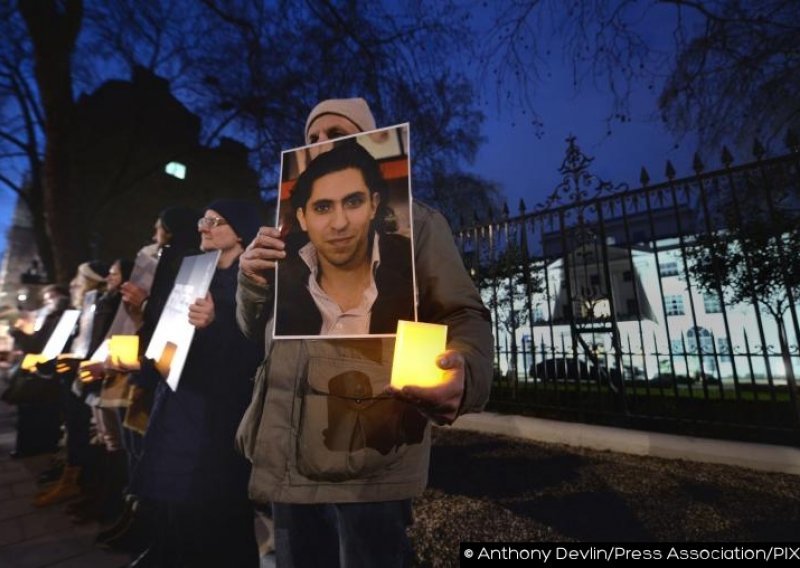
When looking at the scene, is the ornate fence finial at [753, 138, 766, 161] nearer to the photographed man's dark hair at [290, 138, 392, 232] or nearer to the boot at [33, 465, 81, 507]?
the photographed man's dark hair at [290, 138, 392, 232]

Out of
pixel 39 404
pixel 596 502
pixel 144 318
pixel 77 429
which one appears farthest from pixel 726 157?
pixel 39 404

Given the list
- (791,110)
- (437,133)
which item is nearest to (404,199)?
(791,110)

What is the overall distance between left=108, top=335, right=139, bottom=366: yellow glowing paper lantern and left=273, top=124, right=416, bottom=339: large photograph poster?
1848 mm

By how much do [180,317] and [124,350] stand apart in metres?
0.71

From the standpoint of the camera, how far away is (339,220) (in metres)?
1.18

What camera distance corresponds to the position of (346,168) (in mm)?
1202

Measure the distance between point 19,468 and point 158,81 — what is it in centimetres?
894

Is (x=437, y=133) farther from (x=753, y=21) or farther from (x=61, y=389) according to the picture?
(x=61, y=389)

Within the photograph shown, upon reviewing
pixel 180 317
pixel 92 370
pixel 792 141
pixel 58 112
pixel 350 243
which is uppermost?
pixel 58 112

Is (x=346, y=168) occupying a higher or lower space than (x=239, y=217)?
lower

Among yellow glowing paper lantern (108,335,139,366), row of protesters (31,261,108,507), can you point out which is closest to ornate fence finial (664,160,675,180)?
yellow glowing paper lantern (108,335,139,366)

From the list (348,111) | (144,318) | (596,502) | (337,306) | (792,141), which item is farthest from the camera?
(792,141)

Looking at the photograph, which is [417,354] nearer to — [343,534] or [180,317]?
[343,534]

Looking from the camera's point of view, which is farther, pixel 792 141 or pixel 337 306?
pixel 792 141
